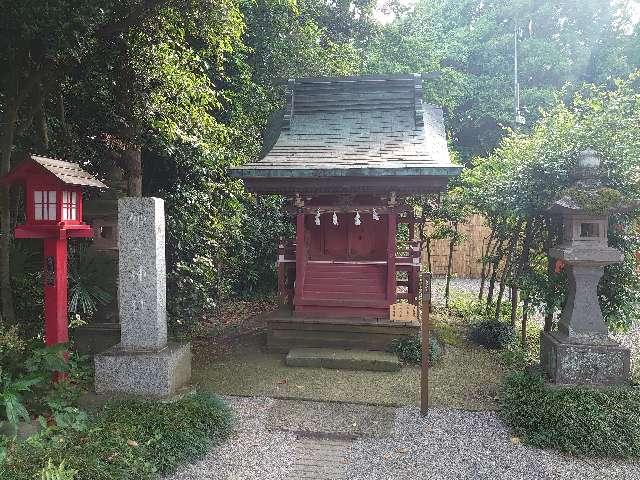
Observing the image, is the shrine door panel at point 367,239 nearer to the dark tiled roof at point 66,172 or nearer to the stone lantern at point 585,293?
the stone lantern at point 585,293

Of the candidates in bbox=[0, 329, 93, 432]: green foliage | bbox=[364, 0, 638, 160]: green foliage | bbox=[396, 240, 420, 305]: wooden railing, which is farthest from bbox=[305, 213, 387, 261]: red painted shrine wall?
bbox=[364, 0, 638, 160]: green foliage

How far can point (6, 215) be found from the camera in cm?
522

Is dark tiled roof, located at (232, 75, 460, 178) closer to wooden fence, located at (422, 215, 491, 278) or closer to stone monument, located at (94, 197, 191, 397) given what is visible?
stone monument, located at (94, 197, 191, 397)

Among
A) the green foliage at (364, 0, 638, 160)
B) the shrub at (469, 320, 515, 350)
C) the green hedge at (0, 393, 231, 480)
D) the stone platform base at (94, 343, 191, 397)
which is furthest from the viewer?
the green foliage at (364, 0, 638, 160)

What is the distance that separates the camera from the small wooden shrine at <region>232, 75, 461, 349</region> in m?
7.09

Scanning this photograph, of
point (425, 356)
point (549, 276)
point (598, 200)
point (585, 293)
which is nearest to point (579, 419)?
point (585, 293)

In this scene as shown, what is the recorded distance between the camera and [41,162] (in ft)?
14.5

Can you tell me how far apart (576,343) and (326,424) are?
9.92 ft

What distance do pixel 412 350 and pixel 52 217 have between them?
17.3 feet

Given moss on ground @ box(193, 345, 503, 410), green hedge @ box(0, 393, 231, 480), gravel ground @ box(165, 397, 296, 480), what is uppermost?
green hedge @ box(0, 393, 231, 480)

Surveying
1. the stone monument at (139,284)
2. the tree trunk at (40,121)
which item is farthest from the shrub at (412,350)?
the tree trunk at (40,121)

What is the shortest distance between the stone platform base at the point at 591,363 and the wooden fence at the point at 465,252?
11275 mm

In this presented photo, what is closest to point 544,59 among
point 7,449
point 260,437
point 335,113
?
point 335,113

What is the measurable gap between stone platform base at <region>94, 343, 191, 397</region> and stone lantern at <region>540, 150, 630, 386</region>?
172 inches
